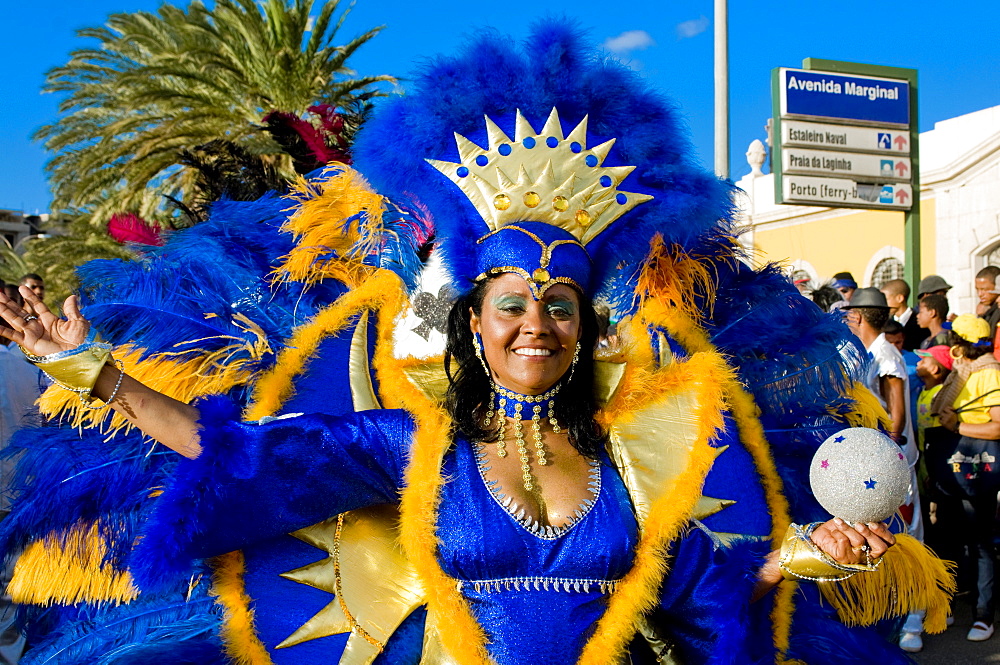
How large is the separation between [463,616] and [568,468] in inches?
16.9

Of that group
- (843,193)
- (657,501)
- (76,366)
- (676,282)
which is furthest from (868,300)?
(843,193)

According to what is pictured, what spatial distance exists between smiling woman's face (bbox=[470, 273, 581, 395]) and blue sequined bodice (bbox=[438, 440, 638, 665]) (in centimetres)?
32

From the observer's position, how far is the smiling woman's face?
2104mm

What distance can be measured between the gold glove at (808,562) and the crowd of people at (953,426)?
2.77 meters

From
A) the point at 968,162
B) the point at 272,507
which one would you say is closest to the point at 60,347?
the point at 272,507

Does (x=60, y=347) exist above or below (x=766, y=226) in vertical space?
below

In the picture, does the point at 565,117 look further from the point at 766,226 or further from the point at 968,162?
the point at 766,226

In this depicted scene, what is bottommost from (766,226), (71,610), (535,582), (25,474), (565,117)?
(71,610)

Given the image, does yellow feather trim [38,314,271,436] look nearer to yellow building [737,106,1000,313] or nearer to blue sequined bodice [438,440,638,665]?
blue sequined bodice [438,440,638,665]

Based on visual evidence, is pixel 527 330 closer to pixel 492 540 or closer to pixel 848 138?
pixel 492 540

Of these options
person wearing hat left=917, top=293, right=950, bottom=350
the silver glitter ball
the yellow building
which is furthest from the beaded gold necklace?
the yellow building

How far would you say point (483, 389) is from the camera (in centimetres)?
225

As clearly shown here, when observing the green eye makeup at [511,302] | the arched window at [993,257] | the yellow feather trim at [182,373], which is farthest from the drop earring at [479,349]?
the arched window at [993,257]

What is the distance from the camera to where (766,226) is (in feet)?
64.9
